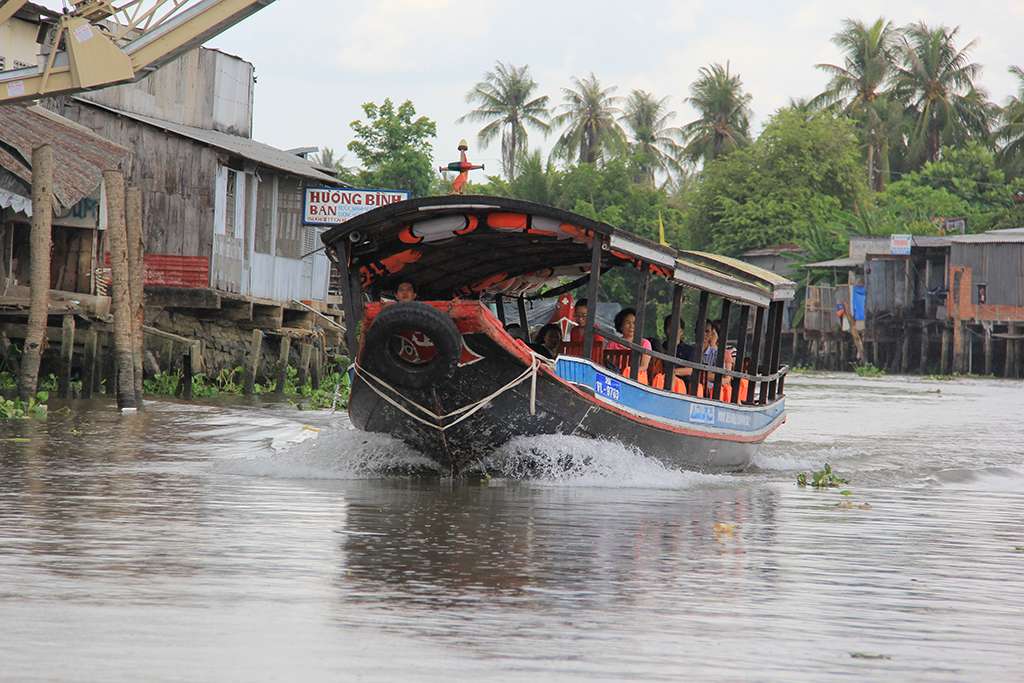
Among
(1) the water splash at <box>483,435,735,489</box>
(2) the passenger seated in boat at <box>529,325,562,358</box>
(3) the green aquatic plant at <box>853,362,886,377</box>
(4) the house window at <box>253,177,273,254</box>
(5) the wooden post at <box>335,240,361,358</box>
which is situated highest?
(4) the house window at <box>253,177,273,254</box>

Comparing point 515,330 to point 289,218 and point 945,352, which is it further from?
point 945,352

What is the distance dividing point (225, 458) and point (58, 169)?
7051 millimetres

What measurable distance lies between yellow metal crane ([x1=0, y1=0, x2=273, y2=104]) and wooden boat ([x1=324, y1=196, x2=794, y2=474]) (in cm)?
527

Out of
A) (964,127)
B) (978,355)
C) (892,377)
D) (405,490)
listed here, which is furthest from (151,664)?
(964,127)

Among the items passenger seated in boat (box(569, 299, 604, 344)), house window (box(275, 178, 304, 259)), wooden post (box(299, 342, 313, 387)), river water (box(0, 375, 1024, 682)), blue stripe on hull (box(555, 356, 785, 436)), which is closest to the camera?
river water (box(0, 375, 1024, 682))

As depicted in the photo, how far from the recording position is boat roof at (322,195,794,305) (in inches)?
466

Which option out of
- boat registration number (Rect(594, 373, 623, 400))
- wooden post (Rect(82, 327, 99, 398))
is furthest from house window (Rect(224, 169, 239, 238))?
boat registration number (Rect(594, 373, 623, 400))

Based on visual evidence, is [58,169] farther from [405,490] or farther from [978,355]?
[978,355]

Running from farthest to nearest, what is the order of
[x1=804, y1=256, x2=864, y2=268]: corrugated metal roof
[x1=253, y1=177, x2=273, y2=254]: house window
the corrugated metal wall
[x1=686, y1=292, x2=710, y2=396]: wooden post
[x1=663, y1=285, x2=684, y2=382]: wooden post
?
1. [x1=804, y1=256, x2=864, y2=268]: corrugated metal roof
2. the corrugated metal wall
3. [x1=253, y1=177, x2=273, y2=254]: house window
4. [x1=686, y1=292, x2=710, y2=396]: wooden post
5. [x1=663, y1=285, x2=684, y2=382]: wooden post

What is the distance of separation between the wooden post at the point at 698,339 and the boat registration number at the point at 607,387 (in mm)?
1146

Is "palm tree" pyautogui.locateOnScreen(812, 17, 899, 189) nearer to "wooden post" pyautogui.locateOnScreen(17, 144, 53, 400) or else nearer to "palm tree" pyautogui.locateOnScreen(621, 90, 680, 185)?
"palm tree" pyautogui.locateOnScreen(621, 90, 680, 185)

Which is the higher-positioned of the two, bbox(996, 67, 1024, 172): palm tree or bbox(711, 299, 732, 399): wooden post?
bbox(996, 67, 1024, 172): palm tree

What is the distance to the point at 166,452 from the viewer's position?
1332 centimetres

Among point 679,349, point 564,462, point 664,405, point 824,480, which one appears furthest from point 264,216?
point 564,462
